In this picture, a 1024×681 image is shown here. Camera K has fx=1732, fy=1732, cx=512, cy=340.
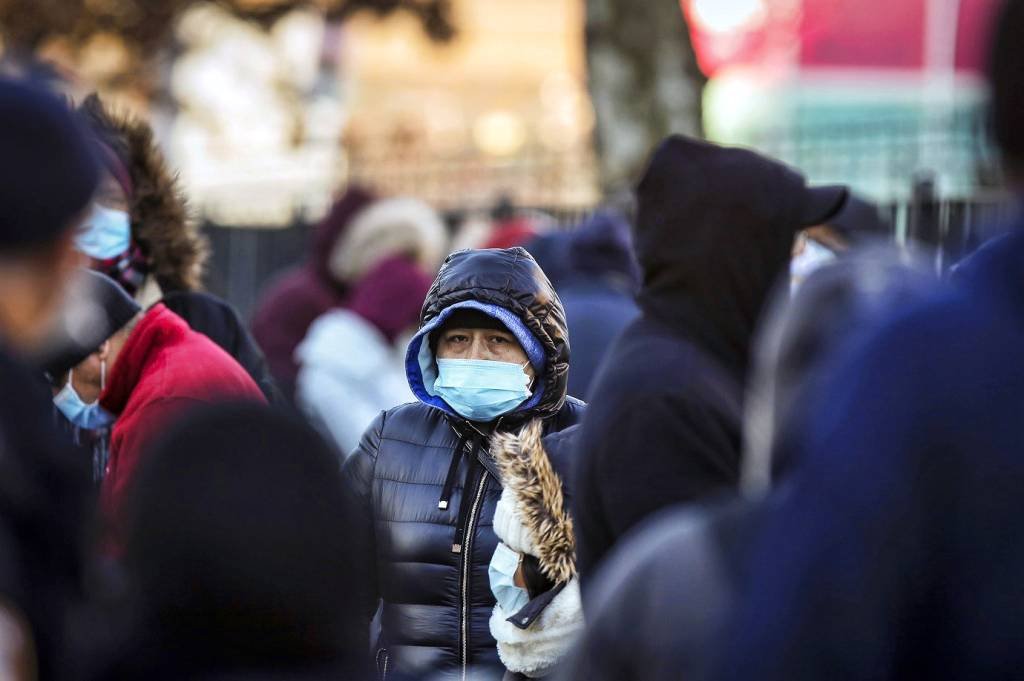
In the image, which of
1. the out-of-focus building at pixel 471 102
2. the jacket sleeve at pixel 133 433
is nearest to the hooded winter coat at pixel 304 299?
the jacket sleeve at pixel 133 433

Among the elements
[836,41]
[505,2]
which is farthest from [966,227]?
[505,2]

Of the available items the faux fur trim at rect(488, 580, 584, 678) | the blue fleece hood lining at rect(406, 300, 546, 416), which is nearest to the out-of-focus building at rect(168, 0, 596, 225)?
the blue fleece hood lining at rect(406, 300, 546, 416)

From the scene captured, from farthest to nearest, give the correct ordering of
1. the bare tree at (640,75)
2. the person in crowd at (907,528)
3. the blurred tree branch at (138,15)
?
the blurred tree branch at (138,15) < the bare tree at (640,75) < the person in crowd at (907,528)

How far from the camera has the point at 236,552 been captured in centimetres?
200

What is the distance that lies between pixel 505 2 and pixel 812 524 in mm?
30011

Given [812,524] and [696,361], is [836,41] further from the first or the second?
[812,524]

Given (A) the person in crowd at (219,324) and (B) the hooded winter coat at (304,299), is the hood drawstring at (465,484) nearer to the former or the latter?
(A) the person in crowd at (219,324)

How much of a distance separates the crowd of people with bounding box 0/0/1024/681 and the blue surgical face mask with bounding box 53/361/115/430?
0.34 meters

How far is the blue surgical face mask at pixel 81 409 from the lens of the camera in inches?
179

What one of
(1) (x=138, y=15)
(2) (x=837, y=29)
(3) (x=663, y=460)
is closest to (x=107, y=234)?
(3) (x=663, y=460)

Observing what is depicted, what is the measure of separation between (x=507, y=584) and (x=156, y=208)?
185 centimetres

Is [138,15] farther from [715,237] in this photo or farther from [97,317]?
[715,237]

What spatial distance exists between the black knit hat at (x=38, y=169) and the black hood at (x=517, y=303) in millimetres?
1935

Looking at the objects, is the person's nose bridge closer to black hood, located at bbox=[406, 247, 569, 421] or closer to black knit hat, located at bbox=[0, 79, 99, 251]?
black hood, located at bbox=[406, 247, 569, 421]
